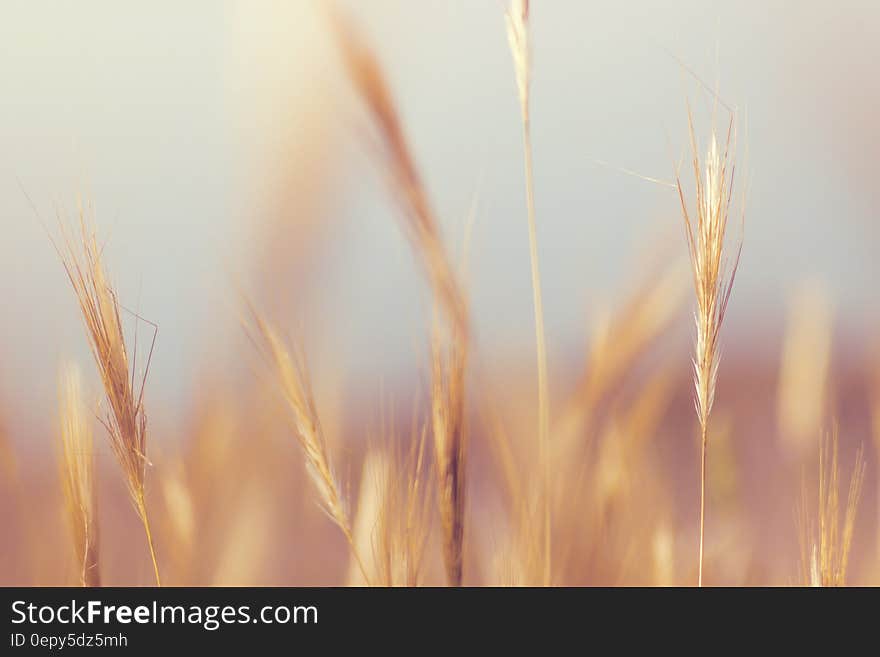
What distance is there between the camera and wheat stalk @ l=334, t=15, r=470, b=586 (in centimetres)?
38

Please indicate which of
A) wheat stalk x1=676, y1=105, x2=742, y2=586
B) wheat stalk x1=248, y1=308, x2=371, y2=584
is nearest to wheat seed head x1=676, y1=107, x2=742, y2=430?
wheat stalk x1=676, y1=105, x2=742, y2=586

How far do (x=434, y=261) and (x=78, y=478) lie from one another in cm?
29

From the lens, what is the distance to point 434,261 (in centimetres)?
38

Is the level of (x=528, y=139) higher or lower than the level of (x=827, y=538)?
higher

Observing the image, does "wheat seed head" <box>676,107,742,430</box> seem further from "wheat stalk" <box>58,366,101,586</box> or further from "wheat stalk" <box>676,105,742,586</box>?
"wheat stalk" <box>58,366,101,586</box>

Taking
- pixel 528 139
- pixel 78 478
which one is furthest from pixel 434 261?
pixel 78 478

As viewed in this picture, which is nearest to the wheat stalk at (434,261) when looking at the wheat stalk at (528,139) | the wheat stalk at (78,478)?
the wheat stalk at (528,139)

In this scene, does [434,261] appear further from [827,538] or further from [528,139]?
[827,538]

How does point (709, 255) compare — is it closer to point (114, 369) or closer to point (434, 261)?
point (434, 261)

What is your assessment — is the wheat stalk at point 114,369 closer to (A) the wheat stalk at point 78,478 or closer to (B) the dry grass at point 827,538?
(A) the wheat stalk at point 78,478

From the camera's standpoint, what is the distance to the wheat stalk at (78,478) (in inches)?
18.5

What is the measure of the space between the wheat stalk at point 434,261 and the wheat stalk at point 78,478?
26 cm
